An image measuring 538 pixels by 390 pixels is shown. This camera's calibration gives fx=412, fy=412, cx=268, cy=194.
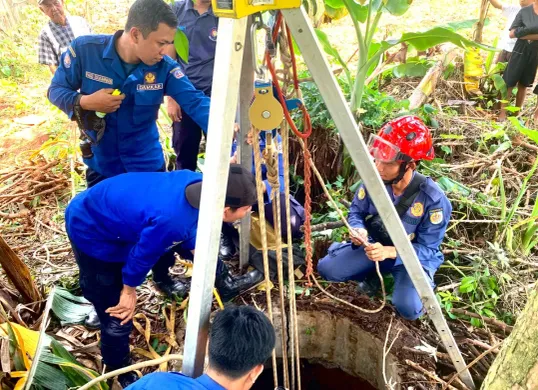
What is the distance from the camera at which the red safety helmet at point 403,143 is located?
2207 mm

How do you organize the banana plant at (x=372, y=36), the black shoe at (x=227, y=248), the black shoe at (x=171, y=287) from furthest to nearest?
the black shoe at (x=227, y=248), the banana plant at (x=372, y=36), the black shoe at (x=171, y=287)

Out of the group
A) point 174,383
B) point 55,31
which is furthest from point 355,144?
point 55,31

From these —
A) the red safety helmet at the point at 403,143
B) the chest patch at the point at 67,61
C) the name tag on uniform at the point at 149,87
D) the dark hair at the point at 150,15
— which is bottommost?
the red safety helmet at the point at 403,143

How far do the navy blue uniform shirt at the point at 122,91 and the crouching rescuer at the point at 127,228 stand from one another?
0.55 m

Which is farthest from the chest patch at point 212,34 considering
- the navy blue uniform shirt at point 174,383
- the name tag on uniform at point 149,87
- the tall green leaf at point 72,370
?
the navy blue uniform shirt at point 174,383

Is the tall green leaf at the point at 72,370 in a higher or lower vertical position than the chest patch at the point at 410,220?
lower

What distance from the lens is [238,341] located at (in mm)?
1363

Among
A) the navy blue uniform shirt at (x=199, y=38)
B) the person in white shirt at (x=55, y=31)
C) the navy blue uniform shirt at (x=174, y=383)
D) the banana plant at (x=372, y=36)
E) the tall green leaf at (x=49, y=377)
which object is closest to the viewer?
the navy blue uniform shirt at (x=174, y=383)

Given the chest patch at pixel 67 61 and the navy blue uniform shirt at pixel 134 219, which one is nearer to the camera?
the navy blue uniform shirt at pixel 134 219

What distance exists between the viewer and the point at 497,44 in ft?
18.4

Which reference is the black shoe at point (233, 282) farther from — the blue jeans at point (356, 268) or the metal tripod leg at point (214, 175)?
the metal tripod leg at point (214, 175)

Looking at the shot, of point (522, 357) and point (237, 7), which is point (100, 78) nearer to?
point (237, 7)

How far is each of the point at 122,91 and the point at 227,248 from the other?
1321 millimetres

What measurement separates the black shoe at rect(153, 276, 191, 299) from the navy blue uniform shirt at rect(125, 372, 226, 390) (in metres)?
1.32
